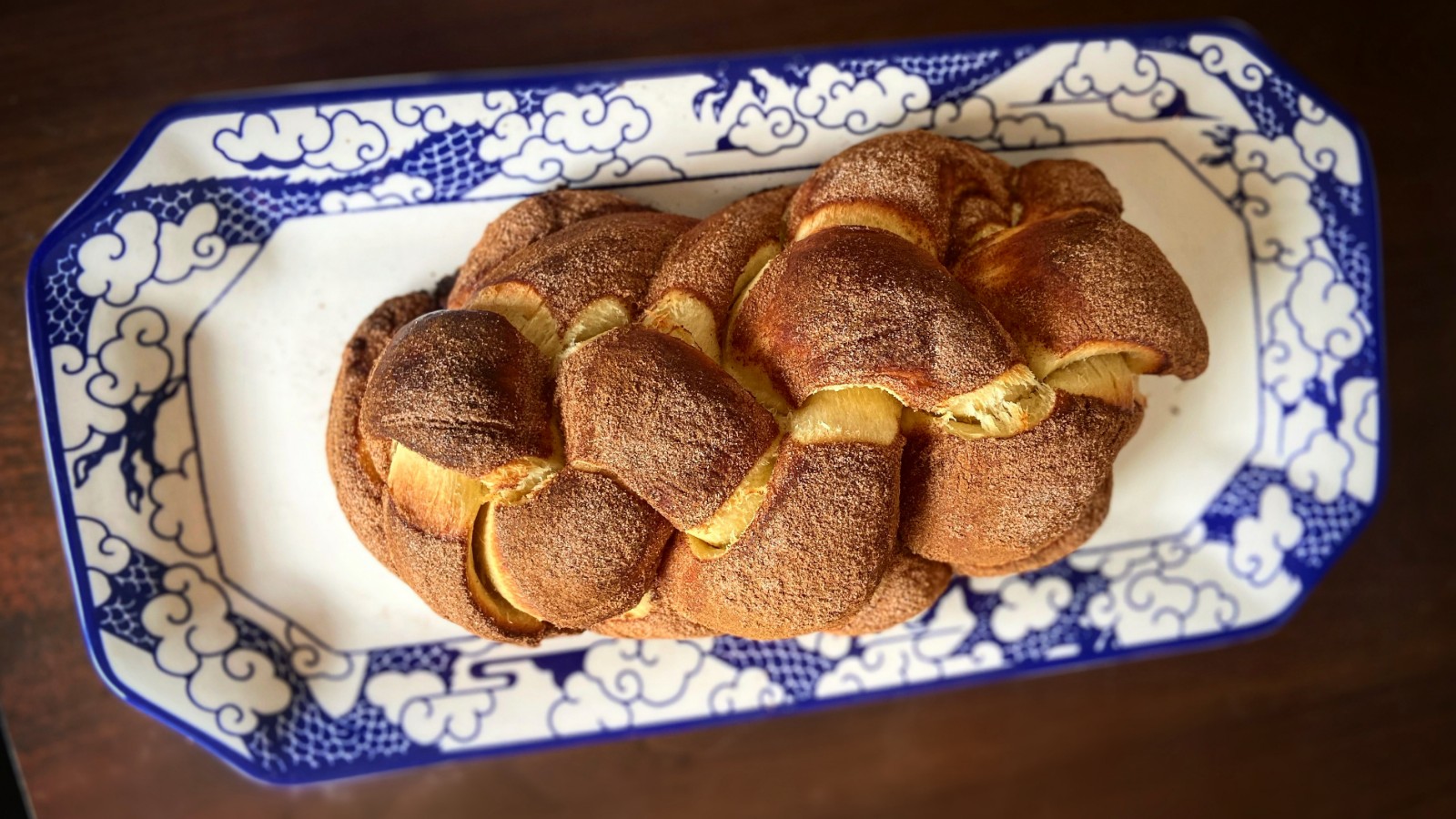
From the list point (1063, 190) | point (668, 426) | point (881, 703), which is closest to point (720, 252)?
point (668, 426)

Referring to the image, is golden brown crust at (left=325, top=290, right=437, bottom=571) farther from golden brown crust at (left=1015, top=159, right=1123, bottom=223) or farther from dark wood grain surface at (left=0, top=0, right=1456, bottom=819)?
golden brown crust at (left=1015, top=159, right=1123, bottom=223)

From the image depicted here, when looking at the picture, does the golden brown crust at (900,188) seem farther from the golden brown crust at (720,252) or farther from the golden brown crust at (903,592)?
the golden brown crust at (903,592)

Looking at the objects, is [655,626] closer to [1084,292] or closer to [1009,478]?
[1009,478]

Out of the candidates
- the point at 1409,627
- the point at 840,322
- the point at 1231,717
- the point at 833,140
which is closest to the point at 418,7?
the point at 833,140

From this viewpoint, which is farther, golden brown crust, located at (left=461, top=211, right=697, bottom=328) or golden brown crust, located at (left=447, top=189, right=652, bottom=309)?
golden brown crust, located at (left=447, top=189, right=652, bottom=309)

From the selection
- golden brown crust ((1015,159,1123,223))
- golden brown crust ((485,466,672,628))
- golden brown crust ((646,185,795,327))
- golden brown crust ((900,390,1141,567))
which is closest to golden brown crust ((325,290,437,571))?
golden brown crust ((485,466,672,628))

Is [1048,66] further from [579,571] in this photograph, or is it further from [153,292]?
[153,292]

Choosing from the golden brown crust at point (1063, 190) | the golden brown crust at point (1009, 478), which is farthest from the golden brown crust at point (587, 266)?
the golden brown crust at point (1063, 190)
